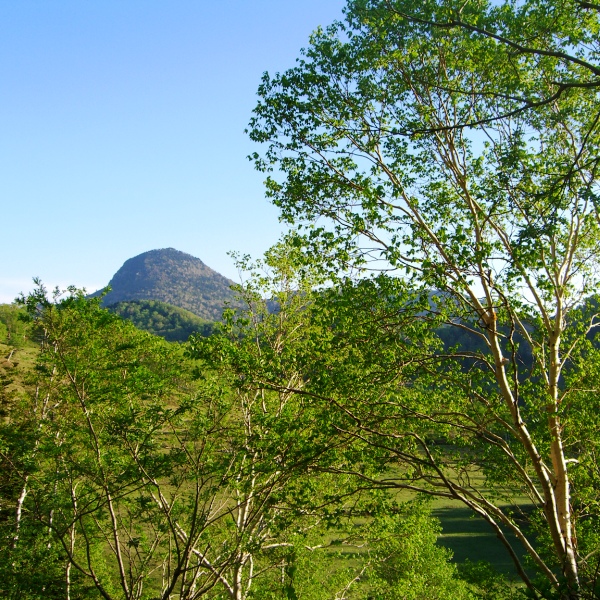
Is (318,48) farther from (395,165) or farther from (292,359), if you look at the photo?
(292,359)

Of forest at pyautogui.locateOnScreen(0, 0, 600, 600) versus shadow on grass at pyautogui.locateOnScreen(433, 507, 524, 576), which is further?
shadow on grass at pyautogui.locateOnScreen(433, 507, 524, 576)

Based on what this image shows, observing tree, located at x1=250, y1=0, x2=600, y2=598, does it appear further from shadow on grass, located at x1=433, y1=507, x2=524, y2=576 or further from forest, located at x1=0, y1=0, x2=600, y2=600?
shadow on grass, located at x1=433, y1=507, x2=524, y2=576

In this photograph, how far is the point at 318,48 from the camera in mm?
9484

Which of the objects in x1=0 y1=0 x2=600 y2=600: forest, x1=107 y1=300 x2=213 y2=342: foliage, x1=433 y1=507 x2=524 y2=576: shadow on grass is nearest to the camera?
x1=0 y1=0 x2=600 y2=600: forest

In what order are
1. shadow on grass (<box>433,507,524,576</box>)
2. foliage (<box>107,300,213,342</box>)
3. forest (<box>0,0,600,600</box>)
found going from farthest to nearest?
foliage (<box>107,300,213,342</box>) → shadow on grass (<box>433,507,524,576</box>) → forest (<box>0,0,600,600</box>)

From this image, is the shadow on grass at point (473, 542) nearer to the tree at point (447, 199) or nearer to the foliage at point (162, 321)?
the tree at point (447, 199)

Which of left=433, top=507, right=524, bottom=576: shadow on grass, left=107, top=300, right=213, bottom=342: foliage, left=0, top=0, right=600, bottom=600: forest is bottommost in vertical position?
left=433, top=507, right=524, bottom=576: shadow on grass

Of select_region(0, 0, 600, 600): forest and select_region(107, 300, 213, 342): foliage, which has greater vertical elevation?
select_region(107, 300, 213, 342): foliage

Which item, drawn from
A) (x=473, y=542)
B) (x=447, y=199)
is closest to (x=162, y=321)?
(x=473, y=542)

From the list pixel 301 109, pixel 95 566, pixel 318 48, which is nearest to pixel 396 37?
pixel 318 48

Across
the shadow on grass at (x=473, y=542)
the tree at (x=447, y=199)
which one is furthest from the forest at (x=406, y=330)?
the shadow on grass at (x=473, y=542)

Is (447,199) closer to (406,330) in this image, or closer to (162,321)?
(406,330)

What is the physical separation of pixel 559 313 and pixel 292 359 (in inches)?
205

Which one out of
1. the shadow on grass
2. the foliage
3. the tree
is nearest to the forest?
the tree
